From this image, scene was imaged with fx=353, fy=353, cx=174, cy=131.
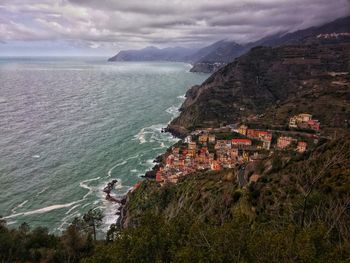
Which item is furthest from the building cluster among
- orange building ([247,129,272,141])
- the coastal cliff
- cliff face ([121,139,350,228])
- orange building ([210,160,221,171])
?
cliff face ([121,139,350,228])

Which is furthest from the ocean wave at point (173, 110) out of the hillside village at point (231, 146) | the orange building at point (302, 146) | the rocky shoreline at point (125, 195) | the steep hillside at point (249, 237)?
the steep hillside at point (249, 237)

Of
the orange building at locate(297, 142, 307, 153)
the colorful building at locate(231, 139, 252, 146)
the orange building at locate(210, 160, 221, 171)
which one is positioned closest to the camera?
Result: the orange building at locate(210, 160, 221, 171)

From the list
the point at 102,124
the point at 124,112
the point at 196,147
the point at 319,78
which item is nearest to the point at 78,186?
the point at 196,147

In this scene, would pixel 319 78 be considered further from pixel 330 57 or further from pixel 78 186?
pixel 78 186

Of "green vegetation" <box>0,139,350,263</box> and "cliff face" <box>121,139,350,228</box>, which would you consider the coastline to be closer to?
"cliff face" <box>121,139,350,228</box>

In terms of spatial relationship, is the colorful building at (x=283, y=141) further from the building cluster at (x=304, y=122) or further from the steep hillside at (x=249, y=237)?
the steep hillside at (x=249, y=237)

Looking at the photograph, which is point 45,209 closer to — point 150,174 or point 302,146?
point 150,174
